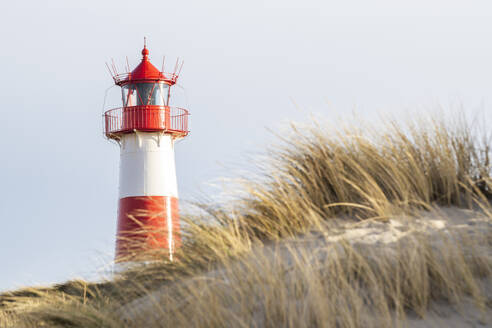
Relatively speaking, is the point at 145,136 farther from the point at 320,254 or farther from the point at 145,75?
the point at 320,254

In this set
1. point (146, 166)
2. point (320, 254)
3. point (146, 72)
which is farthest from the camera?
point (146, 72)

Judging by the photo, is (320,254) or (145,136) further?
(145,136)

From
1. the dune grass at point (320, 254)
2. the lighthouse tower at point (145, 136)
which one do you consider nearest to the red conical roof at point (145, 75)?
the lighthouse tower at point (145, 136)

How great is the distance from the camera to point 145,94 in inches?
481

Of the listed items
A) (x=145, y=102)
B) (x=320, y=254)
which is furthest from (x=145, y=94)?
(x=320, y=254)

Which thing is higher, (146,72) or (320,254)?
(146,72)

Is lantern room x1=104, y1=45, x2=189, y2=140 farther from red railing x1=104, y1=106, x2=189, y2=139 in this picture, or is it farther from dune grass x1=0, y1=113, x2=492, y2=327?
dune grass x1=0, y1=113, x2=492, y2=327

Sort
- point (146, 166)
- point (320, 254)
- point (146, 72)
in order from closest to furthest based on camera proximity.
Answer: point (320, 254), point (146, 166), point (146, 72)

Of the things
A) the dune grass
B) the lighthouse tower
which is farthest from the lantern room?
the dune grass

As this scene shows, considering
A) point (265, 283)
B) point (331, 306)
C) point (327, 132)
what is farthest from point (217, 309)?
point (327, 132)

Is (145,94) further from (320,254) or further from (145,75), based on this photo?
(320,254)

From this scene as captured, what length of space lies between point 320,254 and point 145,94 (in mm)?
9512

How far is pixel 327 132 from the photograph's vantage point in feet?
13.6

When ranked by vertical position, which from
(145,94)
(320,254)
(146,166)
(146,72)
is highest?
(146,72)
